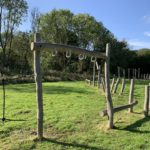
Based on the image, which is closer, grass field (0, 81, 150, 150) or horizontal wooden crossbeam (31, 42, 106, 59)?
grass field (0, 81, 150, 150)

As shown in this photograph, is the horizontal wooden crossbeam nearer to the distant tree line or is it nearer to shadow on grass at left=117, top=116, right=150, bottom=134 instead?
shadow on grass at left=117, top=116, right=150, bottom=134

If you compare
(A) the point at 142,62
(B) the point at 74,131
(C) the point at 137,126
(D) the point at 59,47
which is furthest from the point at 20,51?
(D) the point at 59,47

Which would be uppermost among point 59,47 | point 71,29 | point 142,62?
point 71,29

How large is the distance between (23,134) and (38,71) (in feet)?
6.49

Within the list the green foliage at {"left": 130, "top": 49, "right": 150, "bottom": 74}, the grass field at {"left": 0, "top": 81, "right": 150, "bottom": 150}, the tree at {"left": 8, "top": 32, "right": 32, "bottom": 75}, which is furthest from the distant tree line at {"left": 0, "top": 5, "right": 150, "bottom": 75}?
the grass field at {"left": 0, "top": 81, "right": 150, "bottom": 150}


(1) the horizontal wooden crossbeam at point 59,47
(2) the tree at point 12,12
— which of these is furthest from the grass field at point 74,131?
(2) the tree at point 12,12

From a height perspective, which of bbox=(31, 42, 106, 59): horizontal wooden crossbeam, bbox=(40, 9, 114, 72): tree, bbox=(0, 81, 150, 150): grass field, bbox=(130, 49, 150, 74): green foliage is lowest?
bbox=(0, 81, 150, 150): grass field

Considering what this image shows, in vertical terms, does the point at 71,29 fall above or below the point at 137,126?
above

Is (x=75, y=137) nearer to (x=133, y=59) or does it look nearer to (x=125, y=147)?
(x=125, y=147)

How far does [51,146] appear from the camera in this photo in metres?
8.76

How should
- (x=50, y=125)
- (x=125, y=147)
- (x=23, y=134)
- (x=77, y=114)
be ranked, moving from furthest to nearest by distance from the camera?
(x=77, y=114) < (x=50, y=125) < (x=23, y=134) < (x=125, y=147)

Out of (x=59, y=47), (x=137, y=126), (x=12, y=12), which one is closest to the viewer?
(x=59, y=47)

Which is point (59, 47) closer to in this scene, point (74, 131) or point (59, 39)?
point (74, 131)

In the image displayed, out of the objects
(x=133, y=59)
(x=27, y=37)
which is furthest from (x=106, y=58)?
(x=133, y=59)
